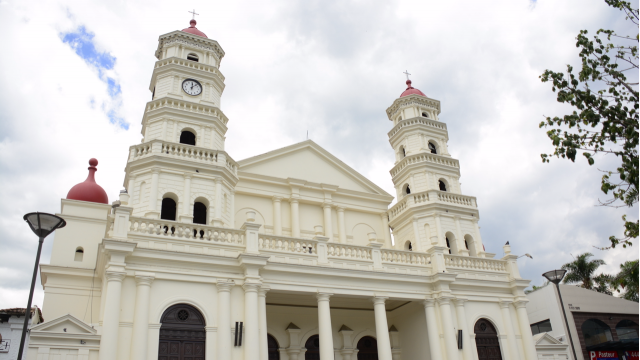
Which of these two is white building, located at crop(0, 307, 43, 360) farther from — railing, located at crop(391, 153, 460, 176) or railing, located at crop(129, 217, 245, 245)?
railing, located at crop(391, 153, 460, 176)

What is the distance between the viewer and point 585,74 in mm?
10883

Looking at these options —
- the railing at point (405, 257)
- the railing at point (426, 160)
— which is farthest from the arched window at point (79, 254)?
the railing at point (426, 160)

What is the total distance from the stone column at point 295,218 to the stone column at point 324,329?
20.2 ft

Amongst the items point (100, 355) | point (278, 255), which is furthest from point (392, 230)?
point (100, 355)

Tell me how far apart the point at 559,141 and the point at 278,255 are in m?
11.3

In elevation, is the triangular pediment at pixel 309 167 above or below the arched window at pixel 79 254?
above

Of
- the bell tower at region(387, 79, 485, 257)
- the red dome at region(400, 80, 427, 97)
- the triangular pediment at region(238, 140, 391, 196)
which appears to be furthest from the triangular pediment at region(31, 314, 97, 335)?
the red dome at region(400, 80, 427, 97)

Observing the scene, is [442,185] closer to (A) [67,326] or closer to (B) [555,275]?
(B) [555,275]

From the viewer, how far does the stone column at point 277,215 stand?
24.9 m

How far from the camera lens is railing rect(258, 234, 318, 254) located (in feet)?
62.9

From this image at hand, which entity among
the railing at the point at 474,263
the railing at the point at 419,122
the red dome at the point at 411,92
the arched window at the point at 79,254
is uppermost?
the red dome at the point at 411,92

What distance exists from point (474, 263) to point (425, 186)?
18.5ft

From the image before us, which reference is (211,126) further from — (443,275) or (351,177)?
(443,275)

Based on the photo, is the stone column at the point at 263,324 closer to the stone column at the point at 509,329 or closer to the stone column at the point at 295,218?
the stone column at the point at 295,218
